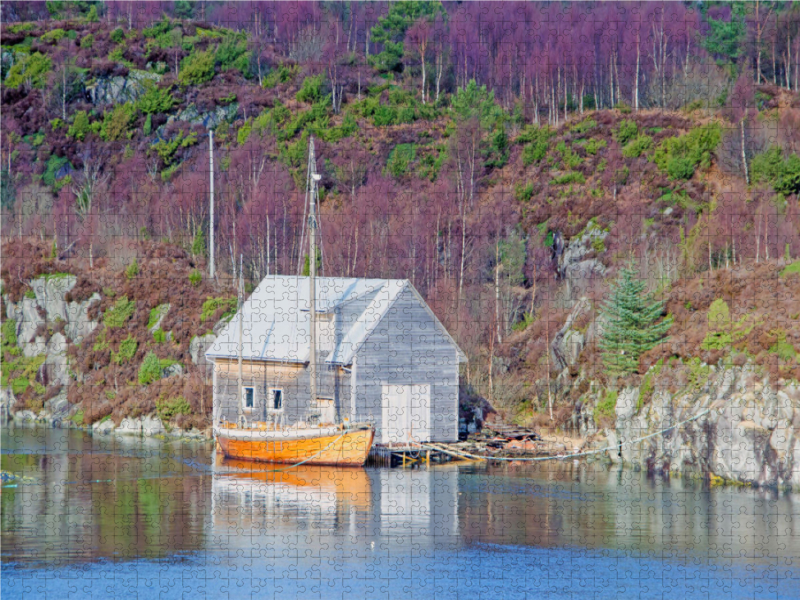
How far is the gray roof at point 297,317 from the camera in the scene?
27.9 meters

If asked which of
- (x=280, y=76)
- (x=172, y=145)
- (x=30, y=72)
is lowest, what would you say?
(x=172, y=145)

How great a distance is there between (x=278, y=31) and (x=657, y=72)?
2432 centimetres

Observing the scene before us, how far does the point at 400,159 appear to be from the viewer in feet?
156

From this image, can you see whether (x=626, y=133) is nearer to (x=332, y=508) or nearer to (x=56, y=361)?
(x=56, y=361)

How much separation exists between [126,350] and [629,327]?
638 inches

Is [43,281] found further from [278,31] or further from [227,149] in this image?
[278,31]

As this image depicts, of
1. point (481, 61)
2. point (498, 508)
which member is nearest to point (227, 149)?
point (481, 61)

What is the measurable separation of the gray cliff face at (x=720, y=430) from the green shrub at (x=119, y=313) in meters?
17.4

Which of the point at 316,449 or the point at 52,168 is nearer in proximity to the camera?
the point at 316,449

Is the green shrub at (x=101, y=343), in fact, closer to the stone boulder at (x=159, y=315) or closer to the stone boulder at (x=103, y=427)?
the stone boulder at (x=159, y=315)

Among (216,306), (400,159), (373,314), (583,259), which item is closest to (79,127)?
(400,159)

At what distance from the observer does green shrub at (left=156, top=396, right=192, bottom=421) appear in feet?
106

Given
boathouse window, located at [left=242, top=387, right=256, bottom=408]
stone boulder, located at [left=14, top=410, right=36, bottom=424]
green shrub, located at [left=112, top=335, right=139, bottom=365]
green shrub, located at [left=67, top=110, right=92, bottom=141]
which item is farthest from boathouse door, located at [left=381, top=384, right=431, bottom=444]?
green shrub, located at [left=67, top=110, right=92, bottom=141]

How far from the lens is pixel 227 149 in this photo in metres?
52.2
